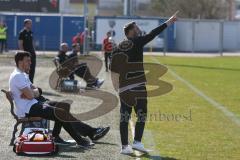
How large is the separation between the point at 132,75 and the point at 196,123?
3.74m

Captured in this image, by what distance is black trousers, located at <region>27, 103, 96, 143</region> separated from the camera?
10047 mm

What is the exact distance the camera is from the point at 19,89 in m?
9.95

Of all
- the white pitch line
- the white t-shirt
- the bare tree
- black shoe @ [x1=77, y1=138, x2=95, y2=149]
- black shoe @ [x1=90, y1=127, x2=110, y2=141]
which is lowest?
the white pitch line

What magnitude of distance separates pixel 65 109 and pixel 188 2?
5028cm

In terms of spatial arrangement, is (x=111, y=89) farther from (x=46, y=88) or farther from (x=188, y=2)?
(x=188, y=2)

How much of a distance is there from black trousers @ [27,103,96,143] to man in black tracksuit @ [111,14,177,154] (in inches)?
32.0

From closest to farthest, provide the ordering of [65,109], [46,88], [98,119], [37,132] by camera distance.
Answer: [37,132] < [65,109] < [98,119] < [46,88]

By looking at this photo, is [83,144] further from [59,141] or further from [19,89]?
[19,89]

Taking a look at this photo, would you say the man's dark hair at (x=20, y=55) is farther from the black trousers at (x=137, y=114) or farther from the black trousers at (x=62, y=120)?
the black trousers at (x=137, y=114)

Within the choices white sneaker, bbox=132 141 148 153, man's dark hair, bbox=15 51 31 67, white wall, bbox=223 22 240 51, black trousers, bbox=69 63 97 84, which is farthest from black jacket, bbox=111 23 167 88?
white wall, bbox=223 22 240 51

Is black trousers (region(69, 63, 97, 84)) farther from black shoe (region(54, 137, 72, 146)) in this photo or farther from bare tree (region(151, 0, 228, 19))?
bare tree (region(151, 0, 228, 19))

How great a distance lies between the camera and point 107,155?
9766 millimetres

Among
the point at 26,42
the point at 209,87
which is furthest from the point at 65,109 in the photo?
the point at 209,87

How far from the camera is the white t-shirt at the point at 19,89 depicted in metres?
9.93
